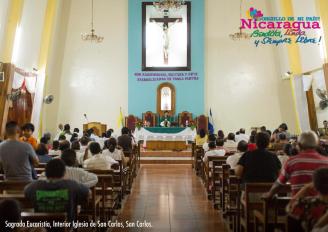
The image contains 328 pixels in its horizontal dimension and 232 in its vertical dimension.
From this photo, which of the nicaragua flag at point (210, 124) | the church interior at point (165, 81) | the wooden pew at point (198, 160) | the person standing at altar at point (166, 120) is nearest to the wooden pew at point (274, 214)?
the church interior at point (165, 81)

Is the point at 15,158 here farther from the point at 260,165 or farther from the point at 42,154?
the point at 260,165

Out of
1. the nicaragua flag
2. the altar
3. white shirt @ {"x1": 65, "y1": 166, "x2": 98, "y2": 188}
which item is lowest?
white shirt @ {"x1": 65, "y1": 166, "x2": 98, "y2": 188}

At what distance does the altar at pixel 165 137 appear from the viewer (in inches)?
535

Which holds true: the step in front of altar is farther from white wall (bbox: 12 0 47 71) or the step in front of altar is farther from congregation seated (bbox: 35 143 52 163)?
congregation seated (bbox: 35 143 52 163)

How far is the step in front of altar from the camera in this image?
41.5 ft

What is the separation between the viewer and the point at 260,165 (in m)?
4.46

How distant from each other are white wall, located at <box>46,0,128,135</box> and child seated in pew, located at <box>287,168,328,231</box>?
44.8 feet

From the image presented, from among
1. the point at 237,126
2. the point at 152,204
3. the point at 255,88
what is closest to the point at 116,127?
the point at 237,126

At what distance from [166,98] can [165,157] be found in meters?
4.03

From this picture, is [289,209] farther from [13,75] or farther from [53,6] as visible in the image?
[53,6]

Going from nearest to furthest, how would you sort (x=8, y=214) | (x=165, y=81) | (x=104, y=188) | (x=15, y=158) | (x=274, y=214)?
1. (x=8, y=214)
2. (x=274, y=214)
3. (x=15, y=158)
4. (x=104, y=188)
5. (x=165, y=81)

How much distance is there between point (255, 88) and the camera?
1642cm

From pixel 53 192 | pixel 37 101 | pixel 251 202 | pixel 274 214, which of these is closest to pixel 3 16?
pixel 37 101

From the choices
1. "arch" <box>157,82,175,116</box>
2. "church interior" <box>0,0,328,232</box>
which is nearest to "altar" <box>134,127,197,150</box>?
"church interior" <box>0,0,328,232</box>
